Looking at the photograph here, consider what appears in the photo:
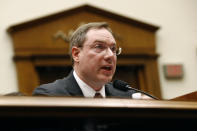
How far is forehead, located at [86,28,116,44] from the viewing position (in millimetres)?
2679

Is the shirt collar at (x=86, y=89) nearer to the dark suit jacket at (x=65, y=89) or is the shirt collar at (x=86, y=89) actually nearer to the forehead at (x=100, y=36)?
the dark suit jacket at (x=65, y=89)

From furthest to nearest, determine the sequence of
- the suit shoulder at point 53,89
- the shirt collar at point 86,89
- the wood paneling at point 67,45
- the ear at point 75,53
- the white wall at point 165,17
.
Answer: the white wall at point 165,17 < the wood paneling at point 67,45 < the ear at point 75,53 < the shirt collar at point 86,89 < the suit shoulder at point 53,89

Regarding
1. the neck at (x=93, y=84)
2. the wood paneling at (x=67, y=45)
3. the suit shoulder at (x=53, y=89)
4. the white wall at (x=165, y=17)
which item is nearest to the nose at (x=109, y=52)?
the neck at (x=93, y=84)

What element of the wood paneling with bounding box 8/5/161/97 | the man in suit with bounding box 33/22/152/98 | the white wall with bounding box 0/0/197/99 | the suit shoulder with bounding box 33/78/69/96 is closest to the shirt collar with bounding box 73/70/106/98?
the man in suit with bounding box 33/22/152/98

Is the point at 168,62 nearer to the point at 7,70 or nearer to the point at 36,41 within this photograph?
the point at 36,41

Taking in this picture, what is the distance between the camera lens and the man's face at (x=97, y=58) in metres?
2.61

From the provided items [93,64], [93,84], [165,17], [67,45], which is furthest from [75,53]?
[165,17]

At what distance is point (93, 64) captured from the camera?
2668 mm

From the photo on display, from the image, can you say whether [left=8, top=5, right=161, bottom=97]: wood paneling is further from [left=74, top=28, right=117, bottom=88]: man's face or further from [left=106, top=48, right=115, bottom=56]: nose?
[left=106, top=48, right=115, bottom=56]: nose

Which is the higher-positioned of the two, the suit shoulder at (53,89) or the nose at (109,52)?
the nose at (109,52)

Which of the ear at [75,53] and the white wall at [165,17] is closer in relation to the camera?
the ear at [75,53]

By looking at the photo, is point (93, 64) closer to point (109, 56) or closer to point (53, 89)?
point (109, 56)

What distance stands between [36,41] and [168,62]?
1611 millimetres
